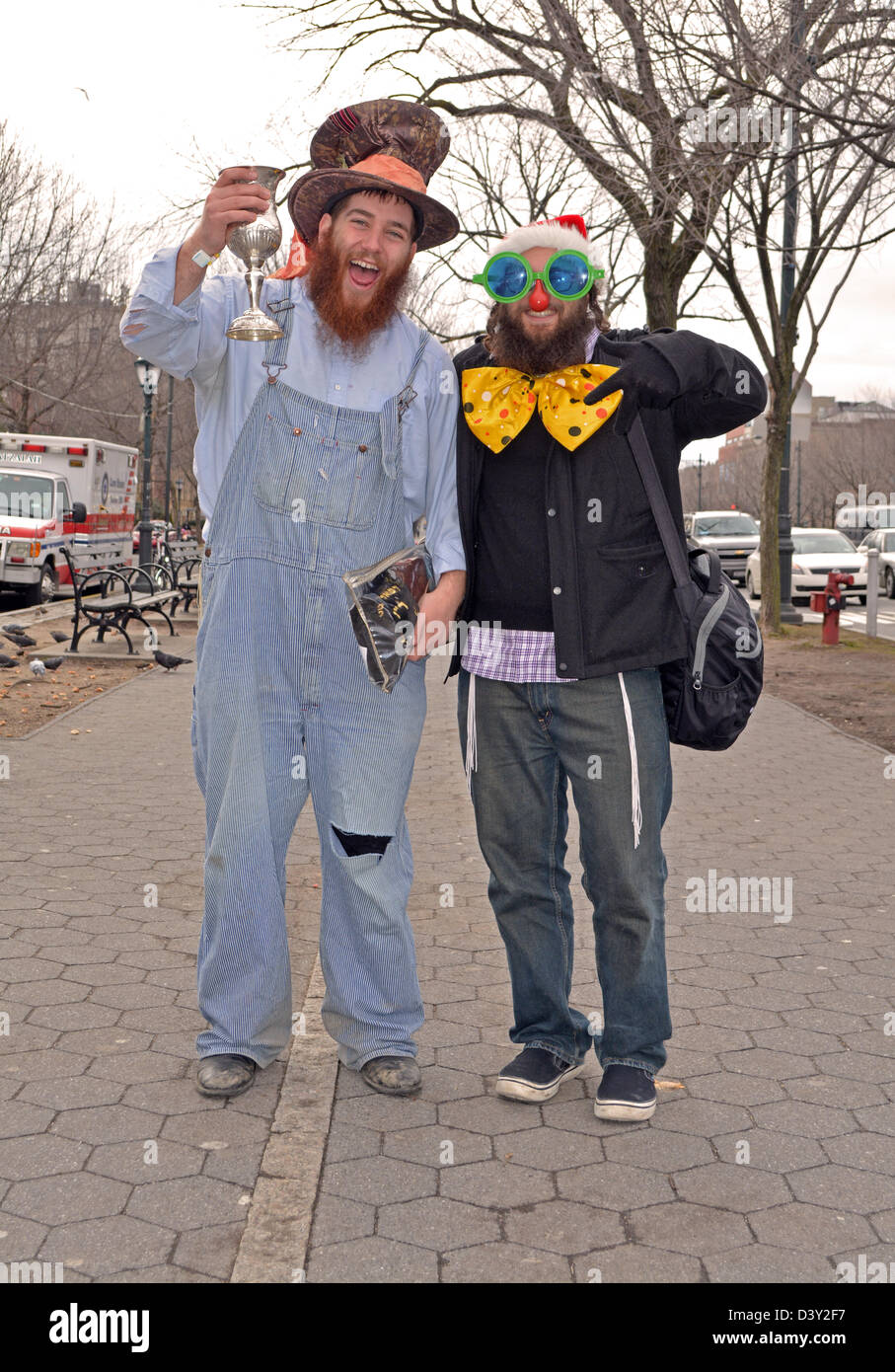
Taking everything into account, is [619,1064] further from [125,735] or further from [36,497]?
[36,497]

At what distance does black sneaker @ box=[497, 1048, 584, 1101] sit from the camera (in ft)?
11.9

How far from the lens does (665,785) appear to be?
3586mm

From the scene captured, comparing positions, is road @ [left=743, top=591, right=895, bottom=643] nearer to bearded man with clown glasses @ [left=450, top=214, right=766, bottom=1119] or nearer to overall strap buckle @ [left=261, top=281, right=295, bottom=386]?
bearded man with clown glasses @ [left=450, top=214, right=766, bottom=1119]

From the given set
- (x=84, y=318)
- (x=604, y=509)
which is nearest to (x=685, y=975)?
(x=604, y=509)

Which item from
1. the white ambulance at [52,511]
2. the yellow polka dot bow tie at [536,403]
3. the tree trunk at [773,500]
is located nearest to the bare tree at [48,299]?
the white ambulance at [52,511]

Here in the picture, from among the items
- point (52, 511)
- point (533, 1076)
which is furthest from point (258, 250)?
point (52, 511)

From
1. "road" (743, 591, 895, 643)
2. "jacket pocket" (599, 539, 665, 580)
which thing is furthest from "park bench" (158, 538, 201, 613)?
"jacket pocket" (599, 539, 665, 580)

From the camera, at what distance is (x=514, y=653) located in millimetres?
3523

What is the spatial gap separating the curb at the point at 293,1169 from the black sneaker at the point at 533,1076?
460 millimetres

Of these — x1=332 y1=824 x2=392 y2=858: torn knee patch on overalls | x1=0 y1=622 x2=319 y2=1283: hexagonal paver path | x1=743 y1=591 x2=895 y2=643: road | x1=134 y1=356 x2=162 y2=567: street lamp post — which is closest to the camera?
x1=0 y1=622 x2=319 y2=1283: hexagonal paver path

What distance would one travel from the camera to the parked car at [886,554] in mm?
29047

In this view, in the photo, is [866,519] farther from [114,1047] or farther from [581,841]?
[114,1047]

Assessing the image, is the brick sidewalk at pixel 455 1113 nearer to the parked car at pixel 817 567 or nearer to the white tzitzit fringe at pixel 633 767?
the white tzitzit fringe at pixel 633 767

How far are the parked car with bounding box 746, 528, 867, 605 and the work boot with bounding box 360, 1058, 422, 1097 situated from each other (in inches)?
932
